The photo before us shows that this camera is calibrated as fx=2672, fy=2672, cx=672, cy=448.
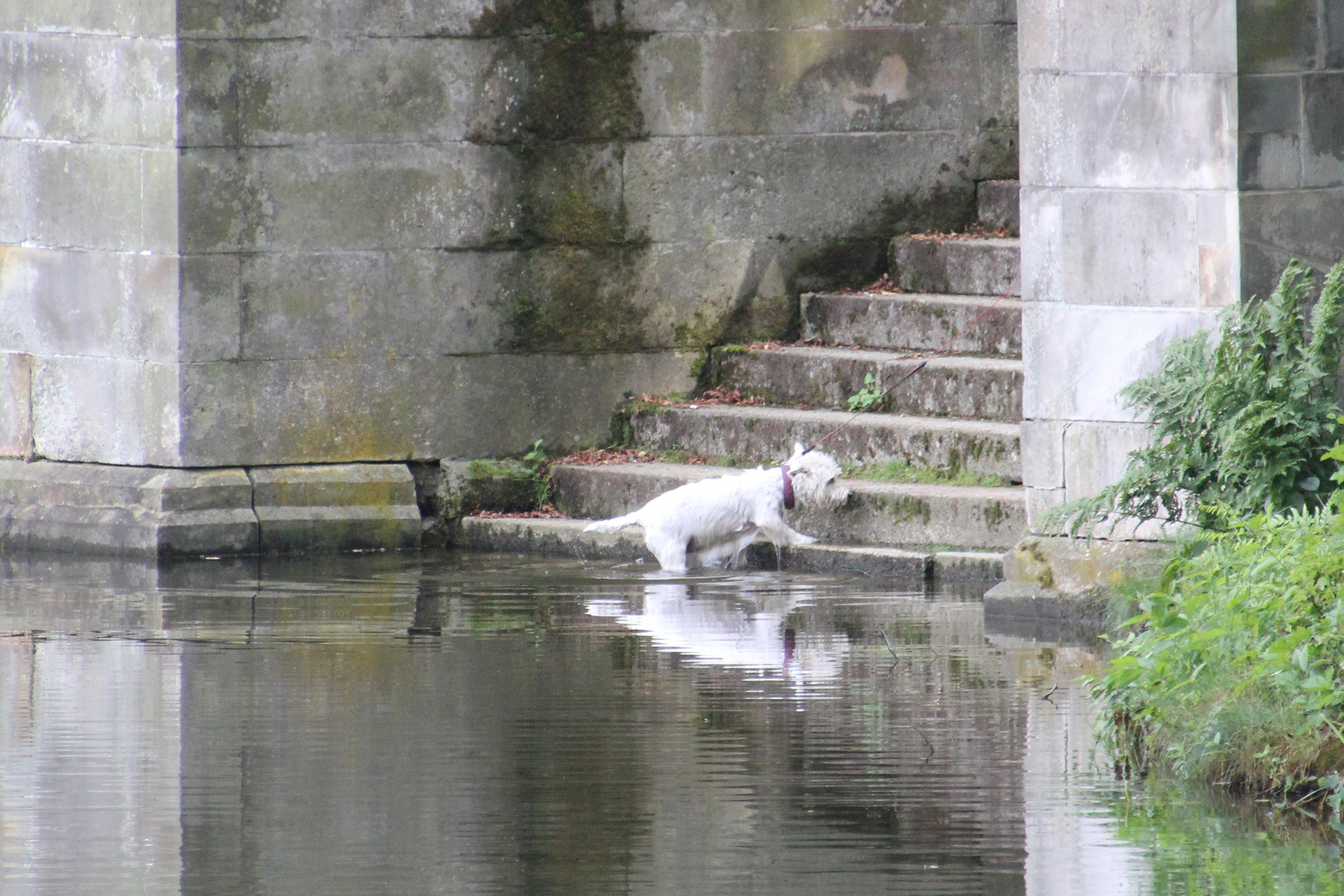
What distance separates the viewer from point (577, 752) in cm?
814

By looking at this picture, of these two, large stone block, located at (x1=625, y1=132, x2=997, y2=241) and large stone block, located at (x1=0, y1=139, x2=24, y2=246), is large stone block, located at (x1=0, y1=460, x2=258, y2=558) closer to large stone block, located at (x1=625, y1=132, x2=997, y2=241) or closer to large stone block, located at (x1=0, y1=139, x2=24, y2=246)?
large stone block, located at (x1=0, y1=139, x2=24, y2=246)

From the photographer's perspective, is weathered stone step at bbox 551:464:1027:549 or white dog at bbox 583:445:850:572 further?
white dog at bbox 583:445:850:572

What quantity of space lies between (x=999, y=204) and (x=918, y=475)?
2399 millimetres

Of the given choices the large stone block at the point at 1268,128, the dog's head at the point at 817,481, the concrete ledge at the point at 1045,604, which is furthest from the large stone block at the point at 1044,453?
the dog's head at the point at 817,481

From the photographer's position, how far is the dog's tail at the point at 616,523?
12.7 meters

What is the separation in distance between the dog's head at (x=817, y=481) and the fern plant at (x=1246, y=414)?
8.68 feet

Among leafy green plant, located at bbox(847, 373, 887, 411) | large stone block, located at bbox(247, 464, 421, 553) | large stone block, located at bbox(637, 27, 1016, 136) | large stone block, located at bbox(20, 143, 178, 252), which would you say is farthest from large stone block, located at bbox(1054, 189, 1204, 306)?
large stone block, located at bbox(20, 143, 178, 252)

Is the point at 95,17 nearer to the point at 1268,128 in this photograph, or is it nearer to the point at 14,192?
the point at 14,192

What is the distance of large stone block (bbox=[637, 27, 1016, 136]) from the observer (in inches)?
561

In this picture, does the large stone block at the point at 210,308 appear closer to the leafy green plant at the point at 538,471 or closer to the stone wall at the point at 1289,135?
the leafy green plant at the point at 538,471

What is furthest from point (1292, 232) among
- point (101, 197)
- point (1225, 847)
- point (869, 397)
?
point (101, 197)

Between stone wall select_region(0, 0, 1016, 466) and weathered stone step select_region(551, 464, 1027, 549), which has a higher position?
stone wall select_region(0, 0, 1016, 466)

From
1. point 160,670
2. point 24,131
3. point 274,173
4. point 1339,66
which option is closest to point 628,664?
point 160,670

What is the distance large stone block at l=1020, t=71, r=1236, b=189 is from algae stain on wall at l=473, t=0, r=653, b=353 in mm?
3898
